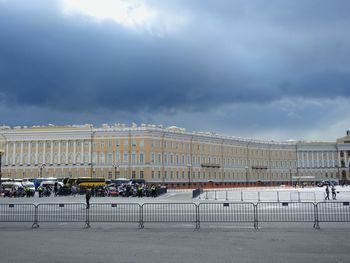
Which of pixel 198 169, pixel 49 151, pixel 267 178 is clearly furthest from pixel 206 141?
pixel 49 151

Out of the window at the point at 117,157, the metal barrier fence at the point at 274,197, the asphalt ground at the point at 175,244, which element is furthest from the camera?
the window at the point at 117,157

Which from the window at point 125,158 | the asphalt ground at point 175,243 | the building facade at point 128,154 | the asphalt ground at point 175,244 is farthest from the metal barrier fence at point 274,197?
the window at point 125,158

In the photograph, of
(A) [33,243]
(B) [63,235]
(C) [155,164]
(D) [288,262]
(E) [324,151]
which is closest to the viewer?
(D) [288,262]

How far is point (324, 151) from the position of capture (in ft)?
481

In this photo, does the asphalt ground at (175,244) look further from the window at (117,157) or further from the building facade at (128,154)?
the window at (117,157)

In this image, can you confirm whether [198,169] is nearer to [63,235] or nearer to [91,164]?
[91,164]

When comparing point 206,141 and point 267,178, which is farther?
point 267,178

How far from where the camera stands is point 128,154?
99.6 meters

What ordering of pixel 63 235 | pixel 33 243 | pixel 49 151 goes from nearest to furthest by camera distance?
pixel 33 243
pixel 63 235
pixel 49 151

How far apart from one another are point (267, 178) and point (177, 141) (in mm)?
37914

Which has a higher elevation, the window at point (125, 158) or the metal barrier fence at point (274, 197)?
the window at point (125, 158)

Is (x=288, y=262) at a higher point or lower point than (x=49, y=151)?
lower

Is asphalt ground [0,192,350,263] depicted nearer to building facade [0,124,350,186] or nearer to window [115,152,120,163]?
building facade [0,124,350,186]

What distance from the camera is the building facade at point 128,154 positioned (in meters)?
99.1
